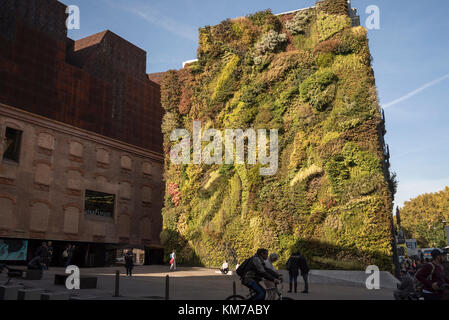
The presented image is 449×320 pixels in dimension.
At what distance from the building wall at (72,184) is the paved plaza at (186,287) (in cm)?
878

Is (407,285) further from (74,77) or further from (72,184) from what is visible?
(74,77)

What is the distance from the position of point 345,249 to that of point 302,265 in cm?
705

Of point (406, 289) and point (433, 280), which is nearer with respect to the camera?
point (433, 280)

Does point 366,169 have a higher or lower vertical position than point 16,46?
lower

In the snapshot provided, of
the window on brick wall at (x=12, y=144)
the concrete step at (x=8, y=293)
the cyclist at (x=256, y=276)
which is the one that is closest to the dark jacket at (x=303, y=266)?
the cyclist at (x=256, y=276)

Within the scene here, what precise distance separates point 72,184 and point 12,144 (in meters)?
6.21

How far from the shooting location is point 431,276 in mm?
7551

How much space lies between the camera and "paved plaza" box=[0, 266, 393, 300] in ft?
44.7

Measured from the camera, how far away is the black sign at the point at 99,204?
122 ft

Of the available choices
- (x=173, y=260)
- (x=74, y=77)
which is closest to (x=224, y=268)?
(x=173, y=260)

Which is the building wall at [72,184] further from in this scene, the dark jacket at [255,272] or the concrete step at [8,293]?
the dark jacket at [255,272]

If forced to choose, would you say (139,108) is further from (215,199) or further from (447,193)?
(447,193)

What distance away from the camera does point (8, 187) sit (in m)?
30.9
